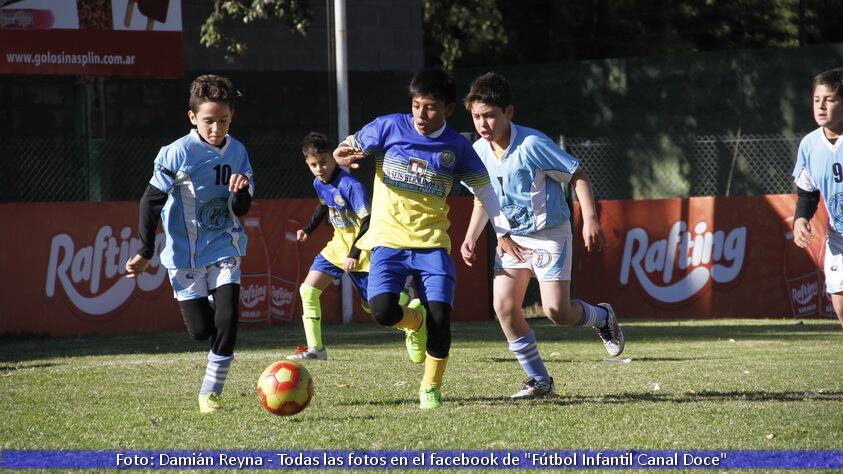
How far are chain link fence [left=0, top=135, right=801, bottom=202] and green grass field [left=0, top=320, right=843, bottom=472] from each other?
496 cm

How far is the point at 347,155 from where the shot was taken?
24.8 feet

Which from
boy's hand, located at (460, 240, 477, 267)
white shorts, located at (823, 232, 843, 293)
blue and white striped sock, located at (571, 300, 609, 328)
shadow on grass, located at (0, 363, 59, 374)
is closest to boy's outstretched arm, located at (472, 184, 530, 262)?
boy's hand, located at (460, 240, 477, 267)

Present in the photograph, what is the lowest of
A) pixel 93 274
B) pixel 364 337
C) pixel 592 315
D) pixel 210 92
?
pixel 364 337

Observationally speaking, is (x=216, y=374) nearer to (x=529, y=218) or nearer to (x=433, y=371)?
(x=433, y=371)

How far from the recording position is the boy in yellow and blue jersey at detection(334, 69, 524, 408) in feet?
24.9

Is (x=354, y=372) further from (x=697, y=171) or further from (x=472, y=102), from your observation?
(x=697, y=171)

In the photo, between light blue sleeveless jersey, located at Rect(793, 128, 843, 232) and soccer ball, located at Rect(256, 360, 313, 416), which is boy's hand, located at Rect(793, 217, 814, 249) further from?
soccer ball, located at Rect(256, 360, 313, 416)

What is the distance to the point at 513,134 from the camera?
8.34 metres

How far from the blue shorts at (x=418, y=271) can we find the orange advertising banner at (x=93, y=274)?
320 inches

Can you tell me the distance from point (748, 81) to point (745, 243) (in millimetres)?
6304

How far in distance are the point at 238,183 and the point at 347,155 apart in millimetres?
636

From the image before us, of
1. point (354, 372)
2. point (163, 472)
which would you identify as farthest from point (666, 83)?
point (163, 472)

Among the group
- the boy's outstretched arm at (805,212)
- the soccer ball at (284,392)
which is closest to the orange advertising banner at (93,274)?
the soccer ball at (284,392)

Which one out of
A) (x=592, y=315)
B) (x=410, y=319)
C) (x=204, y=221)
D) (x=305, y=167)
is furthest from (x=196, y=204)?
(x=305, y=167)
